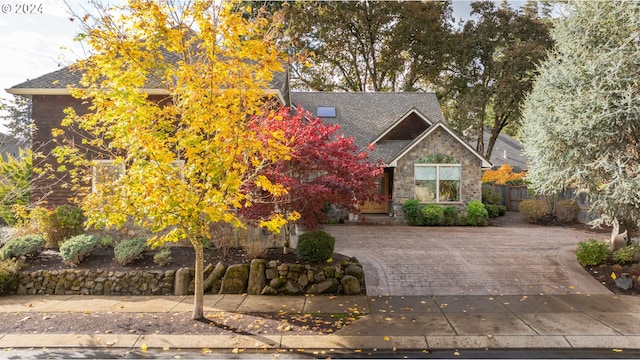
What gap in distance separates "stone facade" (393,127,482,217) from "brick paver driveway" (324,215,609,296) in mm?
3507

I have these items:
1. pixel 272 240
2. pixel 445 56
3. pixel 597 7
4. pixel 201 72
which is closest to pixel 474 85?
pixel 445 56

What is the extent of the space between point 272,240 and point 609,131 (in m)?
8.26

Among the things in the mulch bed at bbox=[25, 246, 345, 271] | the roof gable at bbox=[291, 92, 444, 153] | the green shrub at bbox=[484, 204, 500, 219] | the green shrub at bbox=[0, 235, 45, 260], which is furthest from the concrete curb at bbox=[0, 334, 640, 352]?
the roof gable at bbox=[291, 92, 444, 153]

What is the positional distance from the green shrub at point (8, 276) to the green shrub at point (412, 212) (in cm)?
1317

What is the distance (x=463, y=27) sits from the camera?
1078 inches

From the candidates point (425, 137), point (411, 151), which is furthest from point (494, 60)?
point (411, 151)

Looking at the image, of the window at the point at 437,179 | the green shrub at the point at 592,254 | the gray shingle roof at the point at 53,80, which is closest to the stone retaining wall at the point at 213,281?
the green shrub at the point at 592,254

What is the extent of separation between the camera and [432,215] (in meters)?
16.3

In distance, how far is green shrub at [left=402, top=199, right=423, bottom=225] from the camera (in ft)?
54.0

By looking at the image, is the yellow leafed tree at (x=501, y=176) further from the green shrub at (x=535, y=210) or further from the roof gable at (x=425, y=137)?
the roof gable at (x=425, y=137)

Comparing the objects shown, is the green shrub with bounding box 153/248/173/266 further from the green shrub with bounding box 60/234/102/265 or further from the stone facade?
the stone facade

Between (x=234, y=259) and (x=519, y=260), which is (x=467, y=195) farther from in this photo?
(x=234, y=259)

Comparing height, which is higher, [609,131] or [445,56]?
[445,56]

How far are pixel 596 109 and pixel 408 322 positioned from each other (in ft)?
21.9
